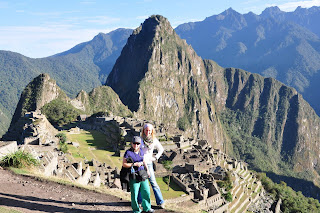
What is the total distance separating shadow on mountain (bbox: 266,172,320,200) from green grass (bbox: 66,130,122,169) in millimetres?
128862

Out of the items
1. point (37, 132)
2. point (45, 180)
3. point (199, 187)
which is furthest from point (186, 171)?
point (45, 180)

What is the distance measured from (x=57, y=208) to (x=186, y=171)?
37.2 meters

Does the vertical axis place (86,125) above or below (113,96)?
below

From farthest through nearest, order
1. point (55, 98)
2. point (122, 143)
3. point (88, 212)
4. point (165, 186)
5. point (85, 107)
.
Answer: point (85, 107), point (55, 98), point (122, 143), point (165, 186), point (88, 212)

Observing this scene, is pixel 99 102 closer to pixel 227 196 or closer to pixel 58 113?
pixel 58 113

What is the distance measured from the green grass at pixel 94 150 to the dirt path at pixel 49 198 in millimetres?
27631

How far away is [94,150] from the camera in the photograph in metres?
52.6

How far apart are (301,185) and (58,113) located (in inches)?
5984

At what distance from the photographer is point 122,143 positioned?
54.3 metres

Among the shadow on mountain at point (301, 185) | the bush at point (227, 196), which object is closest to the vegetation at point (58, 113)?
the bush at point (227, 196)

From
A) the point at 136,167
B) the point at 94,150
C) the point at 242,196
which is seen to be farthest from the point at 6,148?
the point at 242,196

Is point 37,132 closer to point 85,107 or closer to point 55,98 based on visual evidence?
point 55,98

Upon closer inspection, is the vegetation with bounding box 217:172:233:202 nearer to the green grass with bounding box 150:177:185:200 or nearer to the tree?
the tree

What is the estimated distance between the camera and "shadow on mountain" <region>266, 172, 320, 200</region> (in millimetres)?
158375
